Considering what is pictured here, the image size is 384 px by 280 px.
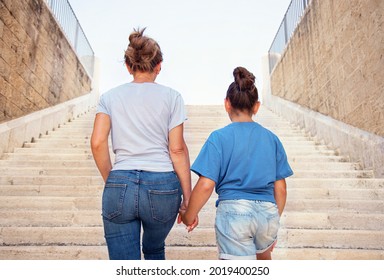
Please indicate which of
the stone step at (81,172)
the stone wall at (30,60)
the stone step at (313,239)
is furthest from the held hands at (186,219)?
the stone wall at (30,60)

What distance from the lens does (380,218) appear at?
10.3 ft

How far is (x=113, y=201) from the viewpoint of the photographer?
1.45 metres

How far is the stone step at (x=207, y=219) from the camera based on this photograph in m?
3.16

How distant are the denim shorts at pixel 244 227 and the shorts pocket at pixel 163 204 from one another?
8.8 inches

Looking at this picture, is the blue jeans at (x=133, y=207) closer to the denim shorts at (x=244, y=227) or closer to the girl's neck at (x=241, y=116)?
the denim shorts at (x=244, y=227)

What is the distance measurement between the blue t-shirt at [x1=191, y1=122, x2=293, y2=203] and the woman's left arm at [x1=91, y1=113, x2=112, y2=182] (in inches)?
16.8

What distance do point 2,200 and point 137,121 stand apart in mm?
2698

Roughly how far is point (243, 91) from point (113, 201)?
31.0 inches

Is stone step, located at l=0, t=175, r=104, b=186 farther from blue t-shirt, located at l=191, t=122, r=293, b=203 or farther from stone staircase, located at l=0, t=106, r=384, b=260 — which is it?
blue t-shirt, located at l=191, t=122, r=293, b=203

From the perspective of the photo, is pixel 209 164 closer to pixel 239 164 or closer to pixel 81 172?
pixel 239 164

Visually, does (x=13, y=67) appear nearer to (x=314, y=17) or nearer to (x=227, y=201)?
(x=227, y=201)
